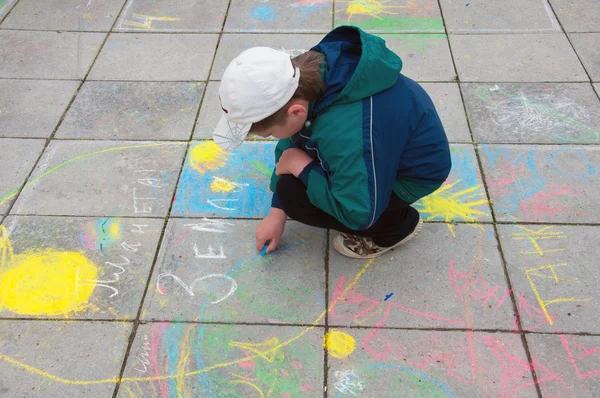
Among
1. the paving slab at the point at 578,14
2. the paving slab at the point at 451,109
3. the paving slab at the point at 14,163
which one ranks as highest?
the paving slab at the point at 14,163

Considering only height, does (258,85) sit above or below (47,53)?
above

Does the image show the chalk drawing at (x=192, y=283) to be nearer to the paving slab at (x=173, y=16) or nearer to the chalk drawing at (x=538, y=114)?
the chalk drawing at (x=538, y=114)

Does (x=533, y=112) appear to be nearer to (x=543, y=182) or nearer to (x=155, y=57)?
(x=543, y=182)

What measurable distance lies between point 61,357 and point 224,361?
65 cm

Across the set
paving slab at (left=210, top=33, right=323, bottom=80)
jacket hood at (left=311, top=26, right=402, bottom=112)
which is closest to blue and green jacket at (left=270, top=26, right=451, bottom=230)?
jacket hood at (left=311, top=26, right=402, bottom=112)

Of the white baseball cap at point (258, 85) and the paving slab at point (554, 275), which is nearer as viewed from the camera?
the white baseball cap at point (258, 85)

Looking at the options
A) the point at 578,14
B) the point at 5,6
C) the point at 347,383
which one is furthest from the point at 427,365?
the point at 5,6

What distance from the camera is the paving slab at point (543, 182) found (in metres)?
2.98

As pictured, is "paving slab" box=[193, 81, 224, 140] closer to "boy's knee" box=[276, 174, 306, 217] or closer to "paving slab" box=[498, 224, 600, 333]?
"boy's knee" box=[276, 174, 306, 217]

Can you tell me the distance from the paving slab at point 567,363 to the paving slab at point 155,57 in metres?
2.61

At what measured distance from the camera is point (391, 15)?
180 inches

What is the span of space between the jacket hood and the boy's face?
0.23 feet

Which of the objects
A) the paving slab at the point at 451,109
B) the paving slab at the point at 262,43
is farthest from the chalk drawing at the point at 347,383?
the paving slab at the point at 262,43

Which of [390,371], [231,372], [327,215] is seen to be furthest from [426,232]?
[231,372]
